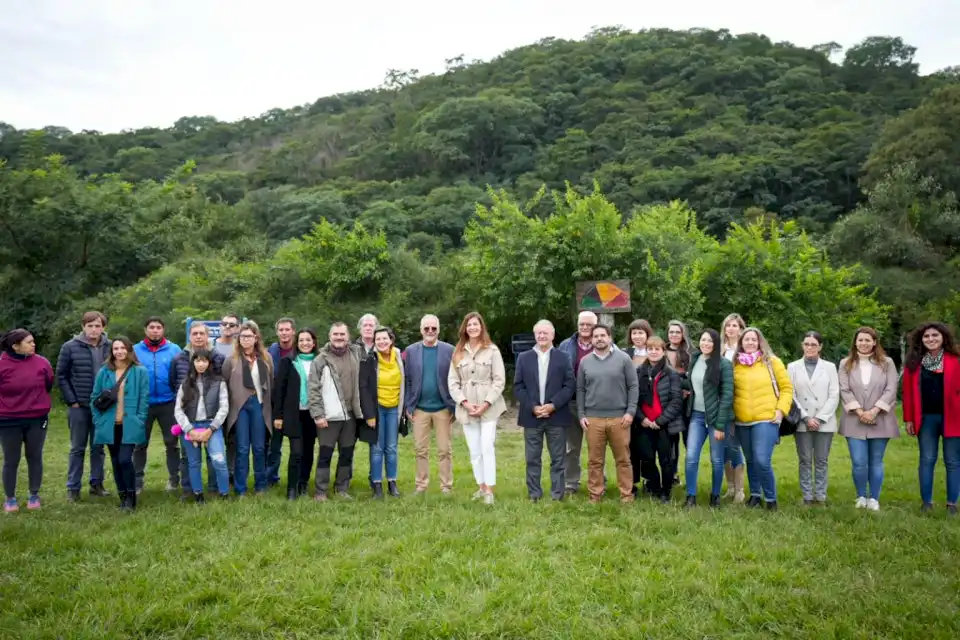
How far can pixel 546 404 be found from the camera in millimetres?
6762

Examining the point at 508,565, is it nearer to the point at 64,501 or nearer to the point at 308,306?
the point at 64,501

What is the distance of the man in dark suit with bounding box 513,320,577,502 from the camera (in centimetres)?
680

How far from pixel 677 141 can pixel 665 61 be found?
904 inches

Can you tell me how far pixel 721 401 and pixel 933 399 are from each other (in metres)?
2.00

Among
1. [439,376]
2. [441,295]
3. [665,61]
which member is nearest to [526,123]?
[665,61]

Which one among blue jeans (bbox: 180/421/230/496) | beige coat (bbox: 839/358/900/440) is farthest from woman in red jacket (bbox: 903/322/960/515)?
blue jeans (bbox: 180/421/230/496)

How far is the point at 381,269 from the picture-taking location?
633 inches

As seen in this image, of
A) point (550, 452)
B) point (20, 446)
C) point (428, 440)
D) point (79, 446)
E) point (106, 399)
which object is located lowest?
point (550, 452)

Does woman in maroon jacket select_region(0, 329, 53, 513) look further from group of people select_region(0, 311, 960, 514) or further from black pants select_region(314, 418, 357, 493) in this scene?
black pants select_region(314, 418, 357, 493)

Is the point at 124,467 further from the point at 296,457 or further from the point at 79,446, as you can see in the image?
the point at 296,457

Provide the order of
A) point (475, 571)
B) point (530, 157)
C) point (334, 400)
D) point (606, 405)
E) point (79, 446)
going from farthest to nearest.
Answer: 1. point (530, 157)
2. point (79, 446)
3. point (334, 400)
4. point (606, 405)
5. point (475, 571)

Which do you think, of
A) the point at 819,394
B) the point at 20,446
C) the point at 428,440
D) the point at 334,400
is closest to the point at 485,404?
the point at 428,440

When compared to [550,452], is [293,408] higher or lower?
higher

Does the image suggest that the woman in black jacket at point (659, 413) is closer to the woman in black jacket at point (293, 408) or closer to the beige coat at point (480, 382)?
the beige coat at point (480, 382)
